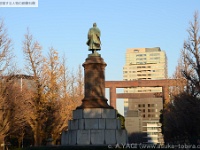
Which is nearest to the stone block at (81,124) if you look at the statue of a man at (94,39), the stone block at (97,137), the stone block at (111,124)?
the stone block at (97,137)

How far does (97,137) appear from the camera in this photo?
16.9m

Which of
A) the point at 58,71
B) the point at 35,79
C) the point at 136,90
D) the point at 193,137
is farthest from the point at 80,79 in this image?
the point at 136,90

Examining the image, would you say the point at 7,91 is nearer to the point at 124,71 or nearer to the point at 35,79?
the point at 35,79

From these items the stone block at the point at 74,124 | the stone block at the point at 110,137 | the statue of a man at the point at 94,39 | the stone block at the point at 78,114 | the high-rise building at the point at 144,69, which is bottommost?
the stone block at the point at 110,137

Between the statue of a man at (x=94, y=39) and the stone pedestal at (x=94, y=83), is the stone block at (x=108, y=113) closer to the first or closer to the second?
the stone pedestal at (x=94, y=83)

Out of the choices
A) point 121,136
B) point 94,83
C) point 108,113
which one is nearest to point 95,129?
point 108,113

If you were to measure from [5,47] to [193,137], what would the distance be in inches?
645

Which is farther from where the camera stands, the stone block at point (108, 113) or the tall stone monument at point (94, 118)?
the stone block at point (108, 113)

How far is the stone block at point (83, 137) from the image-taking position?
1678cm

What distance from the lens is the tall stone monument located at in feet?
55.5

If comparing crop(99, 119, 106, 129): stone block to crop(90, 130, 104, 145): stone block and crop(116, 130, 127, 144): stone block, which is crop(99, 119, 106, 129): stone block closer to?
crop(90, 130, 104, 145): stone block

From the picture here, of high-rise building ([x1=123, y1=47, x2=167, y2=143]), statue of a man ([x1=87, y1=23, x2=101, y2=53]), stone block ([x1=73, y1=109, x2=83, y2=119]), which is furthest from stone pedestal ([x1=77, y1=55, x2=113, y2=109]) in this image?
high-rise building ([x1=123, y1=47, x2=167, y2=143])

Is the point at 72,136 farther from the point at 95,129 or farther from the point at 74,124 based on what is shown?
the point at 95,129

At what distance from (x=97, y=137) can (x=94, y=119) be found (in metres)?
1.00
